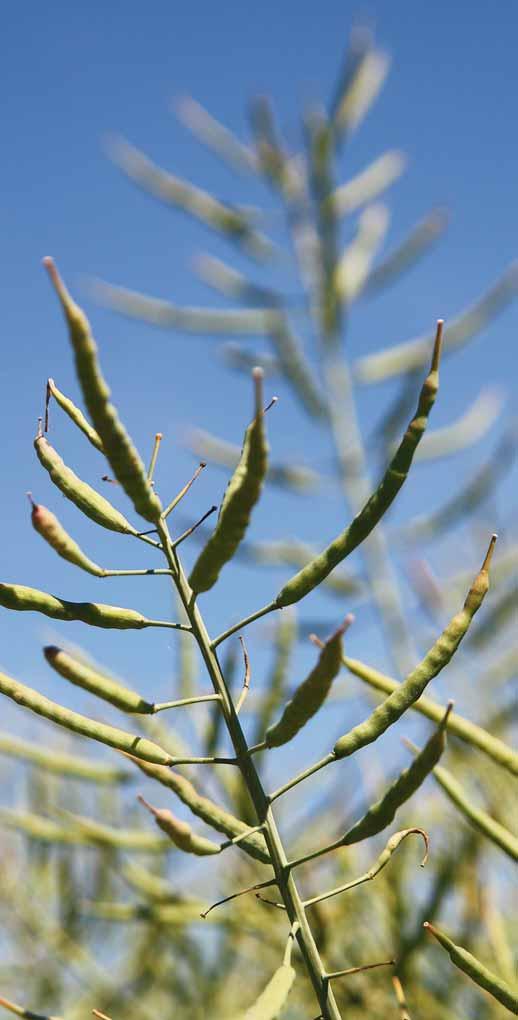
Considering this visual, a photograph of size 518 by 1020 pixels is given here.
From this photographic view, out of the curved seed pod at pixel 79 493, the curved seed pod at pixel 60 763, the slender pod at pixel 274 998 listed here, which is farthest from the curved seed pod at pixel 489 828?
the curved seed pod at pixel 60 763

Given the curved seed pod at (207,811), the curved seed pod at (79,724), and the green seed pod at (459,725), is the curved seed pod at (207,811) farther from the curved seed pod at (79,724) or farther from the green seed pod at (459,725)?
the green seed pod at (459,725)

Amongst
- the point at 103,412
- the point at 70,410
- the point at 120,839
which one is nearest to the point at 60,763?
the point at 120,839

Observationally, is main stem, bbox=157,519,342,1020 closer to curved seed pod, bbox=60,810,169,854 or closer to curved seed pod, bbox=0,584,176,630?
curved seed pod, bbox=0,584,176,630

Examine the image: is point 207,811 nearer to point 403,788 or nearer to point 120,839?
point 403,788

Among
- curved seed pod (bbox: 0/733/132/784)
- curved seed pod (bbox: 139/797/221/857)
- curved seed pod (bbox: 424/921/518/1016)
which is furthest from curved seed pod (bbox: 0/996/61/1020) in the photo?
curved seed pod (bbox: 0/733/132/784)

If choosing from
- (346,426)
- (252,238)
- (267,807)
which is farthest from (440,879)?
(252,238)

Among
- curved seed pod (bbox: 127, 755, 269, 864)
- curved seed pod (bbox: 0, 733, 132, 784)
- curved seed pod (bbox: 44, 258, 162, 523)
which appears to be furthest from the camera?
curved seed pod (bbox: 0, 733, 132, 784)
